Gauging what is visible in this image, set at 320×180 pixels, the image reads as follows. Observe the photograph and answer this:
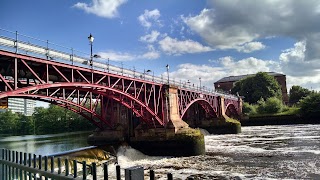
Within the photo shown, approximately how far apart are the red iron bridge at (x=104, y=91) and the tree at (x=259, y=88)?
168ft

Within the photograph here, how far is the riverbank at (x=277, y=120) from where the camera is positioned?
8195 centimetres

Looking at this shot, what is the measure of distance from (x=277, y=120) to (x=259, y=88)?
3098 centimetres

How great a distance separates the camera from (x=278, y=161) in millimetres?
27047

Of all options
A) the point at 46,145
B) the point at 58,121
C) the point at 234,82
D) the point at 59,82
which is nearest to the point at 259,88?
the point at 234,82

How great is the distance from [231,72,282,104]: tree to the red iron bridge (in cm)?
5114

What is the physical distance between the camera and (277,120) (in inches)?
3447

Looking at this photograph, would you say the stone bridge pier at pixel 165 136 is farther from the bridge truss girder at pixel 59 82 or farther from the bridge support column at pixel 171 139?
the bridge truss girder at pixel 59 82

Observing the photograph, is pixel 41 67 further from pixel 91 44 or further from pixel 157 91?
pixel 157 91

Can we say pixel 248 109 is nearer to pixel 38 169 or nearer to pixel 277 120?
pixel 277 120

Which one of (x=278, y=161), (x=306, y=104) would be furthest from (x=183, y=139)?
(x=306, y=104)

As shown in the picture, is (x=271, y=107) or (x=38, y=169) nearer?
(x=38, y=169)

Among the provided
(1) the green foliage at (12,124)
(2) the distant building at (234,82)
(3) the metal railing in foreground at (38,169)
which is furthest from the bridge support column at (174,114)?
(2) the distant building at (234,82)

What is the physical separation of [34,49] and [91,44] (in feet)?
22.8

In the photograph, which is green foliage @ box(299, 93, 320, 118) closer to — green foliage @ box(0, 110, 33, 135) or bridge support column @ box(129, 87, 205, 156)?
bridge support column @ box(129, 87, 205, 156)
